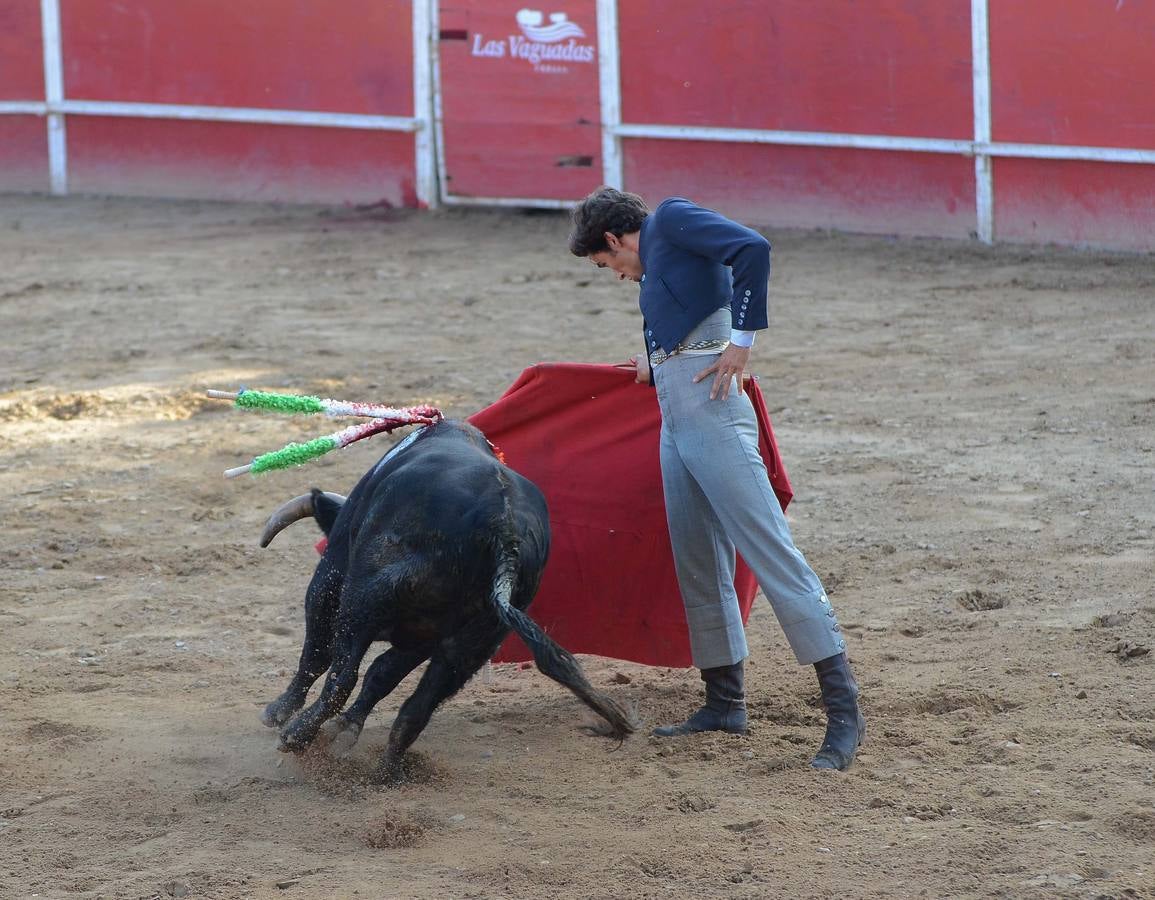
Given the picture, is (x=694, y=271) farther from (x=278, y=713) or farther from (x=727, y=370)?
(x=278, y=713)

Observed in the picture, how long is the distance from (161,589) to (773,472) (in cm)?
213

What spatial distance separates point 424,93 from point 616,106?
152 centimetres

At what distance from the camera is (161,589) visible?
505 centimetres

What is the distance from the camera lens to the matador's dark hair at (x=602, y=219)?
361 cm

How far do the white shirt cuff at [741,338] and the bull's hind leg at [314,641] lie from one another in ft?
3.74

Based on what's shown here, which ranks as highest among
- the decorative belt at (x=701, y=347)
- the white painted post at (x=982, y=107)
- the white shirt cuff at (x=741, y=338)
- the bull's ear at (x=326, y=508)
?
the white painted post at (x=982, y=107)

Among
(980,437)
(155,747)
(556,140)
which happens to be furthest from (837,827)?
(556,140)

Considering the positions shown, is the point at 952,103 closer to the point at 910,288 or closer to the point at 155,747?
the point at 910,288

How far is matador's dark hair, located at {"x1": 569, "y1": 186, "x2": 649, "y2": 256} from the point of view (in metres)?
3.61

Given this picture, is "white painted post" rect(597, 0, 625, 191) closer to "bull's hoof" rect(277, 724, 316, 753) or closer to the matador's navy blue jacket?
the matador's navy blue jacket

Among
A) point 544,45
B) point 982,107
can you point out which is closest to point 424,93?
point 544,45

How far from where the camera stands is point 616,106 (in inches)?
439

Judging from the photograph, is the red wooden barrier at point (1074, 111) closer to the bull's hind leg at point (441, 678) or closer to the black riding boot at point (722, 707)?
the black riding boot at point (722, 707)

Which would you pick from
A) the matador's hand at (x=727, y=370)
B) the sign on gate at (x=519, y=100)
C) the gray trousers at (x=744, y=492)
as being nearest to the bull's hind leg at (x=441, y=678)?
the gray trousers at (x=744, y=492)
